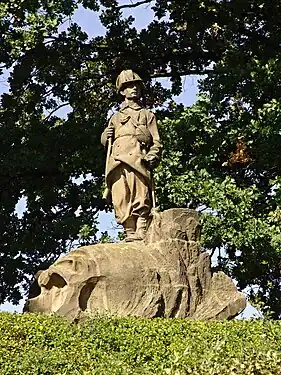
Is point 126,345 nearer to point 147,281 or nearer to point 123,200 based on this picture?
point 147,281

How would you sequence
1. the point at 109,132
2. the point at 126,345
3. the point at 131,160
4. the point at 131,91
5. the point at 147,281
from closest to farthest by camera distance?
the point at 126,345
the point at 147,281
the point at 131,160
the point at 109,132
the point at 131,91

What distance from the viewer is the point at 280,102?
13.8m

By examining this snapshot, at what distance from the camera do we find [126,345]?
258 inches

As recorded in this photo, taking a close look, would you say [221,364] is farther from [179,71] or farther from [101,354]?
[179,71]

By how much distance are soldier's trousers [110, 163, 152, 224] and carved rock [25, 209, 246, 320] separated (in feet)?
0.83

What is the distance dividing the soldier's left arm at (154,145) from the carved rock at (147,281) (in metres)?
0.74

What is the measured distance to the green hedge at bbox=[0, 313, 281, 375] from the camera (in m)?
5.00

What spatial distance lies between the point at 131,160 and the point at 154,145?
1.46 ft

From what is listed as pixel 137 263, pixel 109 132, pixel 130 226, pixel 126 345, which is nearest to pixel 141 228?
pixel 130 226

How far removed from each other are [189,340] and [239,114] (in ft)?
28.6

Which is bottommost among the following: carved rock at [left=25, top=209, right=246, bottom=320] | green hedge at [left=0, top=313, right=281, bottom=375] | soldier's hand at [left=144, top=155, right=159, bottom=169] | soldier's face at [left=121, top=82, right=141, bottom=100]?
green hedge at [left=0, top=313, right=281, bottom=375]

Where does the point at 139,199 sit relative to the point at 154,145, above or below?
below

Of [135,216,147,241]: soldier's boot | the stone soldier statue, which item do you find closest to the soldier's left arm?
the stone soldier statue

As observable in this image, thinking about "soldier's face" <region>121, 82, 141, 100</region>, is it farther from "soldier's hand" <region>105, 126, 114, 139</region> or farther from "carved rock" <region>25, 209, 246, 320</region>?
"carved rock" <region>25, 209, 246, 320</region>
